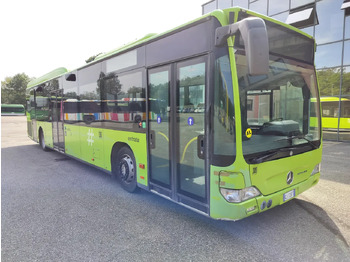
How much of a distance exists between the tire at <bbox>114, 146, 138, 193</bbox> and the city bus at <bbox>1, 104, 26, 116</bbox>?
50.0 meters

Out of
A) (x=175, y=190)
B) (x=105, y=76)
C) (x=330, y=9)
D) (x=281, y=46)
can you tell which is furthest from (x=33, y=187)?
(x=330, y=9)

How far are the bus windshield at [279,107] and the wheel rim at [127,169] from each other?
253 cm

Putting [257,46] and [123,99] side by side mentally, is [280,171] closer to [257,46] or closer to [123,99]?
[257,46]

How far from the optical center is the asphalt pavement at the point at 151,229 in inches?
112

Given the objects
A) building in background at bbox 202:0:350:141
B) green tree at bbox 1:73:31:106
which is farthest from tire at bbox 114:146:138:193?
green tree at bbox 1:73:31:106

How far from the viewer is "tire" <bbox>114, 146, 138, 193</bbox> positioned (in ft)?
15.4

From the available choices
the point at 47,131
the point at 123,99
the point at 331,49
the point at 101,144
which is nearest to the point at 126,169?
the point at 101,144

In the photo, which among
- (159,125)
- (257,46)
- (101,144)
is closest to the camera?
(257,46)

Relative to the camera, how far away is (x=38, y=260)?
2.76 metres

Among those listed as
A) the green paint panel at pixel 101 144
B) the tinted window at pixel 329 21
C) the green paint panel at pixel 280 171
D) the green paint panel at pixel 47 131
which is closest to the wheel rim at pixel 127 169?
the green paint panel at pixel 101 144

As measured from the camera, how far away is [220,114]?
2871 millimetres

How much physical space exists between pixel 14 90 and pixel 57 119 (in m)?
67.9

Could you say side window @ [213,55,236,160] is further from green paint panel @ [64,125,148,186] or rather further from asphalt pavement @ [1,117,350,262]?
green paint panel @ [64,125,148,186]

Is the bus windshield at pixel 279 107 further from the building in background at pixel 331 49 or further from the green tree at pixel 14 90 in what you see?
the green tree at pixel 14 90
